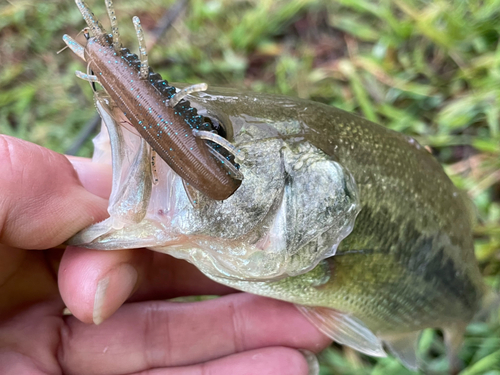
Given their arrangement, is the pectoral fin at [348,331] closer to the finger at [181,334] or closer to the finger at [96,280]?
the finger at [181,334]

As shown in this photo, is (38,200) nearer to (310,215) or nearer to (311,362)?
(310,215)

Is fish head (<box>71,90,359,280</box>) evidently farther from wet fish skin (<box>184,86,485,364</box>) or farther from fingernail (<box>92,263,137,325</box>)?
fingernail (<box>92,263,137,325</box>)

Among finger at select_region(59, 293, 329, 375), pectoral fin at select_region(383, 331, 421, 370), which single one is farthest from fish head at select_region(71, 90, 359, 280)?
pectoral fin at select_region(383, 331, 421, 370)

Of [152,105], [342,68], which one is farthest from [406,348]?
[342,68]

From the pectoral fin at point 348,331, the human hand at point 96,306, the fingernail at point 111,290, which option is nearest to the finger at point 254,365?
the human hand at point 96,306

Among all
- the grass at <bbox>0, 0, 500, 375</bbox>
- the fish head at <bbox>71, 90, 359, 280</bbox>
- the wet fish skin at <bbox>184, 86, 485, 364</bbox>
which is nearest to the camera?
the fish head at <bbox>71, 90, 359, 280</bbox>

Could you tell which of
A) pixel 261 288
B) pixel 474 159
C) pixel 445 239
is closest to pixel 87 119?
pixel 261 288
